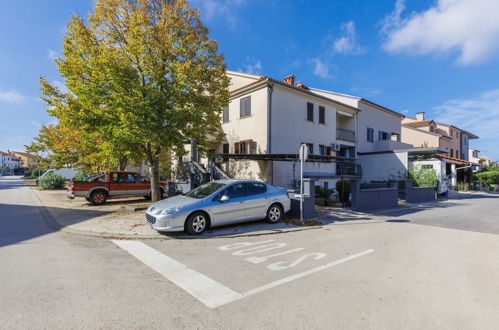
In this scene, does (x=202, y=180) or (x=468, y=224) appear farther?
(x=202, y=180)

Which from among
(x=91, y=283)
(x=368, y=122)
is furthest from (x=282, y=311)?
(x=368, y=122)

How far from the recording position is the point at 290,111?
56.8 feet

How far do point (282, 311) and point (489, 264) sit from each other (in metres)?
4.87

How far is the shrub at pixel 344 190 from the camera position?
1298cm

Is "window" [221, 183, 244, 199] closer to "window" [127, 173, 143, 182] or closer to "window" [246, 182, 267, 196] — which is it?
"window" [246, 182, 267, 196]

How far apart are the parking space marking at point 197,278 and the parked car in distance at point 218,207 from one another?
1086mm

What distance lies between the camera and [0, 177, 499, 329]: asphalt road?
304 centimetres

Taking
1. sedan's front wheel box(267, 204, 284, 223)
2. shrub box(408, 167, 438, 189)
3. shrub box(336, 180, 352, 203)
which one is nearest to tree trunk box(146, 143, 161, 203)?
sedan's front wheel box(267, 204, 284, 223)

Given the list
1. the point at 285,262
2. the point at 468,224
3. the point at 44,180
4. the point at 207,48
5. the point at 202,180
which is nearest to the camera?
the point at 285,262

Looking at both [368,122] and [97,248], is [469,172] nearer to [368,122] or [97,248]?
[368,122]

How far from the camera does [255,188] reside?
8367 mm

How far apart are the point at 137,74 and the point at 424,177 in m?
20.7

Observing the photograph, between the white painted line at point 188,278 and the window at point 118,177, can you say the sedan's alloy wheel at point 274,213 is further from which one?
the window at point 118,177

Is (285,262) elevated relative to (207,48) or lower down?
lower down
